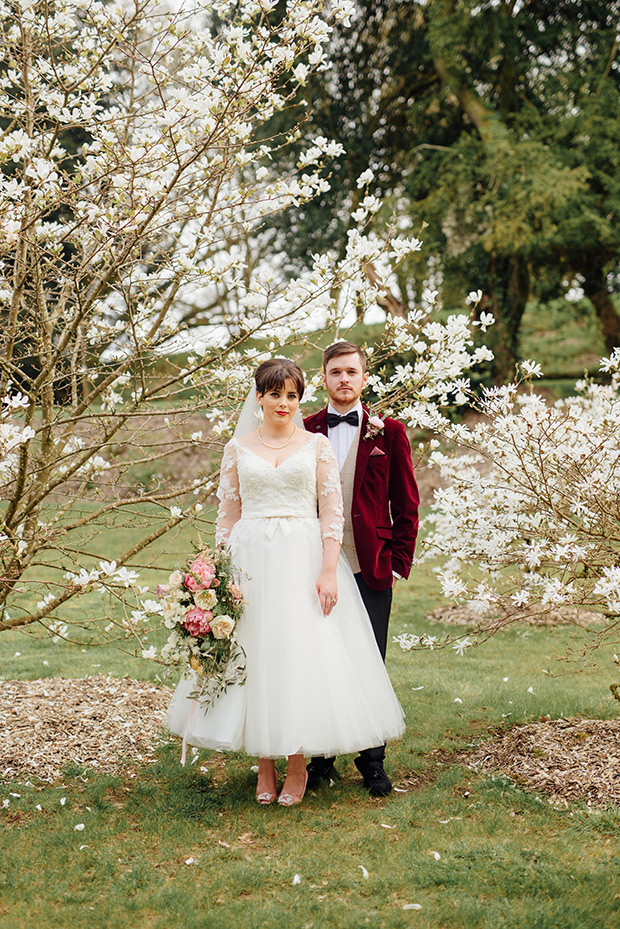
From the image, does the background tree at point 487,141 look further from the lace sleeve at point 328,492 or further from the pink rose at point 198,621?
the pink rose at point 198,621

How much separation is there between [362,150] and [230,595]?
57.8 feet

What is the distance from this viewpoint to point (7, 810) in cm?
404

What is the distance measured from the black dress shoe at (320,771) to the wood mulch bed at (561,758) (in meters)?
0.79

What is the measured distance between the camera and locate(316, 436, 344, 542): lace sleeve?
12.8 ft

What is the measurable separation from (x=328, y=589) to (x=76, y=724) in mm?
2315

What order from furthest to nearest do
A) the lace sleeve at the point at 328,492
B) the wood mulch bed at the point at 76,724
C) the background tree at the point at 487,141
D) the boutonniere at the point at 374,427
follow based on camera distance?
the background tree at the point at 487,141, the wood mulch bed at the point at 76,724, the boutonniere at the point at 374,427, the lace sleeve at the point at 328,492

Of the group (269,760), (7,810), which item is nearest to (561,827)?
(269,760)

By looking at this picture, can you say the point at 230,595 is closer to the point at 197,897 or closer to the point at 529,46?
the point at 197,897

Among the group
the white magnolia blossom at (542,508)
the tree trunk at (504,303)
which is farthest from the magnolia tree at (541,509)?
the tree trunk at (504,303)

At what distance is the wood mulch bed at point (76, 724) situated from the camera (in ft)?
15.3

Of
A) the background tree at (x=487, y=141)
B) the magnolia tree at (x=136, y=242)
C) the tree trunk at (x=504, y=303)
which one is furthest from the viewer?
the tree trunk at (x=504, y=303)

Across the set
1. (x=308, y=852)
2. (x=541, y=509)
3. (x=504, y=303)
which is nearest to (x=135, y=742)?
(x=308, y=852)

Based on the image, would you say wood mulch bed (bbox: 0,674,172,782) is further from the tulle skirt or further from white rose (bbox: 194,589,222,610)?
white rose (bbox: 194,589,222,610)

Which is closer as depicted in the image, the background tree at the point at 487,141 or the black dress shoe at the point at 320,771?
the black dress shoe at the point at 320,771
